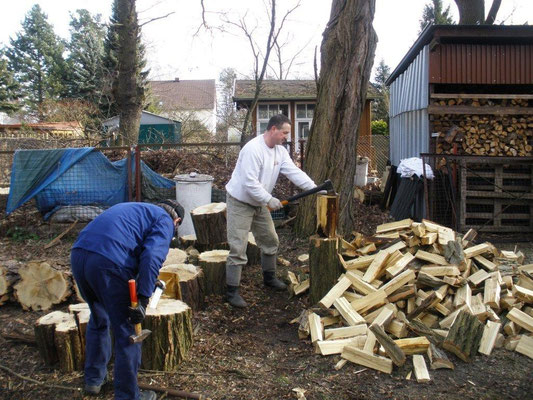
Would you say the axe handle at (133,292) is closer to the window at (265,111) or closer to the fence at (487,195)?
the fence at (487,195)

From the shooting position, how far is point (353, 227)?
8.20 meters

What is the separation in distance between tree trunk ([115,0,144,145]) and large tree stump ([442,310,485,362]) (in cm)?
1114

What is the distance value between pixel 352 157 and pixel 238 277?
11.5 ft

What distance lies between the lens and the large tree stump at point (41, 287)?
515 cm

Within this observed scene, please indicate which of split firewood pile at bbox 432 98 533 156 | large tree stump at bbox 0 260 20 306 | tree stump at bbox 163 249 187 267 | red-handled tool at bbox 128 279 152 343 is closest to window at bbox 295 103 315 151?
split firewood pile at bbox 432 98 533 156

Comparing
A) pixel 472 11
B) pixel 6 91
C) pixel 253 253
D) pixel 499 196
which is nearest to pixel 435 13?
pixel 472 11

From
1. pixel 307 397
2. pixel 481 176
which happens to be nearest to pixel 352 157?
pixel 481 176

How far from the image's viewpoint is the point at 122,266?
3.12 meters

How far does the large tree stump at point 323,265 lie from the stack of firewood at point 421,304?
0.12 meters

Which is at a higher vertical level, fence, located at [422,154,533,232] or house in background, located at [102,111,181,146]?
house in background, located at [102,111,181,146]

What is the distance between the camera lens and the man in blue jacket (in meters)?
3.09

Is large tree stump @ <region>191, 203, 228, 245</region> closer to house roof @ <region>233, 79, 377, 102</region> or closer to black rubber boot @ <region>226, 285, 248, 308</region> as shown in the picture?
black rubber boot @ <region>226, 285, 248, 308</region>

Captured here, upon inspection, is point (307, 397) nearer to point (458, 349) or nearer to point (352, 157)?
point (458, 349)

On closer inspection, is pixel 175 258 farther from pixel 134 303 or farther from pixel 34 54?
pixel 34 54
